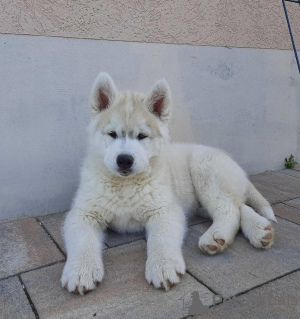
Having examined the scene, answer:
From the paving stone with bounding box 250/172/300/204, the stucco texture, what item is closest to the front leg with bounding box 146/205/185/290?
the paving stone with bounding box 250/172/300/204

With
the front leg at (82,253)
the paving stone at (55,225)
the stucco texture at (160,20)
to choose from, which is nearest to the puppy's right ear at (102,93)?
the front leg at (82,253)

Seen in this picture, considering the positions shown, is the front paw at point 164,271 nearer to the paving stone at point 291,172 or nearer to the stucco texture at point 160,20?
the stucco texture at point 160,20

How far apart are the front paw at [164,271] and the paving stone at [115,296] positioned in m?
0.05

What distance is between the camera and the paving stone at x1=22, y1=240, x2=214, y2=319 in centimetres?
170

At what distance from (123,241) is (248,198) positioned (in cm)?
128

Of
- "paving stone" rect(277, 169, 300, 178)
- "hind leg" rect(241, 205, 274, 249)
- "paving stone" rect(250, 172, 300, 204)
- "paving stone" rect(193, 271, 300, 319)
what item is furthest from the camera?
"paving stone" rect(277, 169, 300, 178)

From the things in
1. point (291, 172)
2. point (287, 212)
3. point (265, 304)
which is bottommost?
point (291, 172)

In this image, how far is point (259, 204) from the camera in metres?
2.82

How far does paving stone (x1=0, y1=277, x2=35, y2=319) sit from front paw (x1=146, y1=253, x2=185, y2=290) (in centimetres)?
71


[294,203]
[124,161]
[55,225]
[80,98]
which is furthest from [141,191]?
[294,203]

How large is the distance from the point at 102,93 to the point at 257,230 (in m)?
1.66

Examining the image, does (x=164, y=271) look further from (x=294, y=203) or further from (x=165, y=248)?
(x=294, y=203)

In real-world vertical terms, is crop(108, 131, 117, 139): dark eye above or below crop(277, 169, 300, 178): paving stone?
above

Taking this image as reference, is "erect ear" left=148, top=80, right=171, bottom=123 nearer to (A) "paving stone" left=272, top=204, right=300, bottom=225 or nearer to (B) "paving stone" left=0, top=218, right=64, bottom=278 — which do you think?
(B) "paving stone" left=0, top=218, right=64, bottom=278
